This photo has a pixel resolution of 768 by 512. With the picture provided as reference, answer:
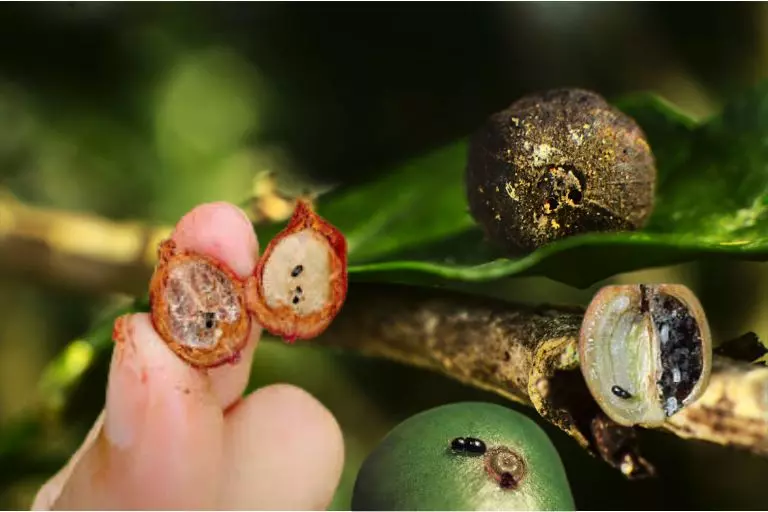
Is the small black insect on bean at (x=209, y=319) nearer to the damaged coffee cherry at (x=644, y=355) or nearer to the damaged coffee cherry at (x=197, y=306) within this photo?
the damaged coffee cherry at (x=197, y=306)

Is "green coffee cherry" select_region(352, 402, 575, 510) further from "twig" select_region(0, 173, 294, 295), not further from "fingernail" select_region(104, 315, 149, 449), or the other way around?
"twig" select_region(0, 173, 294, 295)

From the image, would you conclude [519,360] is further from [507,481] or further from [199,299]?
[199,299]

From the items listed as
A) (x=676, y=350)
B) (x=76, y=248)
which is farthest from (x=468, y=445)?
(x=76, y=248)

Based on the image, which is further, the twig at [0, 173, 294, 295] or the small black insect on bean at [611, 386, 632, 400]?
the twig at [0, 173, 294, 295]

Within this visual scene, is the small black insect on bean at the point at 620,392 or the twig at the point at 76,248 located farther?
the twig at the point at 76,248

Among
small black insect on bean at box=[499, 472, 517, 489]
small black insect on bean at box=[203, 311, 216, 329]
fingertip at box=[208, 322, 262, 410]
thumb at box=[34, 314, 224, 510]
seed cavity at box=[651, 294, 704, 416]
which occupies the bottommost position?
thumb at box=[34, 314, 224, 510]

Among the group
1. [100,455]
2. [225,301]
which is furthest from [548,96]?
[100,455]

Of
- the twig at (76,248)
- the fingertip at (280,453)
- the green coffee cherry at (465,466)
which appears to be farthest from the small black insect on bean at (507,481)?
the twig at (76,248)

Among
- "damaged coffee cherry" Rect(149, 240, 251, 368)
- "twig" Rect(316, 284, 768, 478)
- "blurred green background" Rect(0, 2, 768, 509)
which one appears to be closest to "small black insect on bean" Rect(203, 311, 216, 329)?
"damaged coffee cherry" Rect(149, 240, 251, 368)
